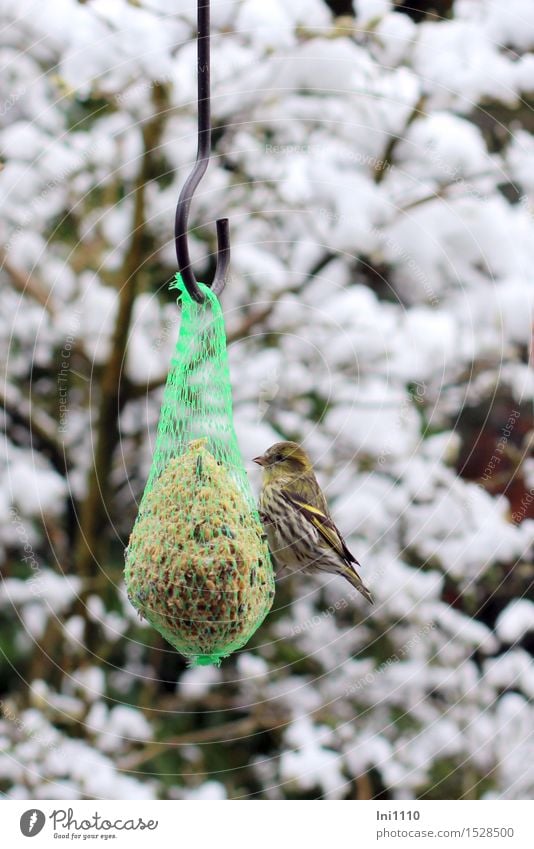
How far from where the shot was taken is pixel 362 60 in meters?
3.31

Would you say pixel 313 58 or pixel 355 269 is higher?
pixel 313 58

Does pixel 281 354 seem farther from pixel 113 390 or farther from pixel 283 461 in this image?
pixel 283 461

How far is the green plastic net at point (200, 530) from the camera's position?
6.21ft

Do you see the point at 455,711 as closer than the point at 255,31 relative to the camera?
No

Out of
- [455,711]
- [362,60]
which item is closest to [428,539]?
[455,711]

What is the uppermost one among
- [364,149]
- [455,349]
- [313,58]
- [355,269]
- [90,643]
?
[313,58]

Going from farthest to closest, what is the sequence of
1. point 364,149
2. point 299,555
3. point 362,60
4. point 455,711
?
point 455,711, point 364,149, point 362,60, point 299,555

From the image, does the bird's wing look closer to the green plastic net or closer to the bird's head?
the bird's head

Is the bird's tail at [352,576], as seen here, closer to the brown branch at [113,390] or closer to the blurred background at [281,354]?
the blurred background at [281,354]

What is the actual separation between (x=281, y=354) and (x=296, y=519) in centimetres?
134

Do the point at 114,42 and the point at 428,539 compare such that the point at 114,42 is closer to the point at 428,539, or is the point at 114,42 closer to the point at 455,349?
the point at 455,349

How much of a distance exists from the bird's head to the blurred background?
0.98 meters

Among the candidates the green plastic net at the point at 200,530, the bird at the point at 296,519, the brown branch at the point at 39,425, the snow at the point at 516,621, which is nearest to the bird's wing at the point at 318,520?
the bird at the point at 296,519
